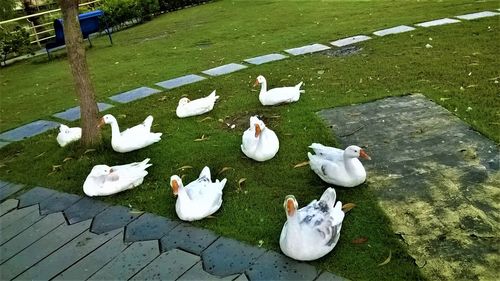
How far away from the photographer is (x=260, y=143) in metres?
4.46

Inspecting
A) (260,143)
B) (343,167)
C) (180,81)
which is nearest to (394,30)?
(180,81)

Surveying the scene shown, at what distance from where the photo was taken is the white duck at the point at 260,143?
446 centimetres

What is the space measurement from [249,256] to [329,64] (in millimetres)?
4775

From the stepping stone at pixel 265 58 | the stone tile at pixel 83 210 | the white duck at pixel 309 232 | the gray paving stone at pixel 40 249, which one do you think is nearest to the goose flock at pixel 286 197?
the white duck at pixel 309 232

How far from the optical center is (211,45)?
1019 centimetres

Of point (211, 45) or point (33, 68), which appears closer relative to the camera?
point (211, 45)

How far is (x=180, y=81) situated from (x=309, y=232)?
505 cm

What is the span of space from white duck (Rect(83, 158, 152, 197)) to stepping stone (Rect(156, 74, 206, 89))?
3196mm

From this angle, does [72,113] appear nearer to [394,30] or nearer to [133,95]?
[133,95]

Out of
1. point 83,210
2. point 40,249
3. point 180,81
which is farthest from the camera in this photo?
point 180,81

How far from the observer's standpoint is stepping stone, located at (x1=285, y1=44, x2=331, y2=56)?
8156mm

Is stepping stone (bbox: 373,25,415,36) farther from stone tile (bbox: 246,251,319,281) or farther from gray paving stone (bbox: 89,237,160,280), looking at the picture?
gray paving stone (bbox: 89,237,160,280)

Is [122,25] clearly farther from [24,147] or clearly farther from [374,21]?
[24,147]

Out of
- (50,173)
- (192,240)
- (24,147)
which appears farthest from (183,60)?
(192,240)
